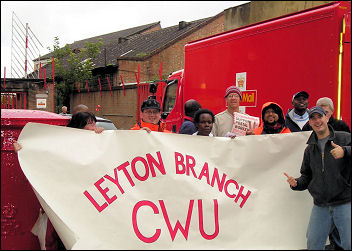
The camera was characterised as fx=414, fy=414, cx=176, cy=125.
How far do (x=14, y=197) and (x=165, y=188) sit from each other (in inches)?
54.0

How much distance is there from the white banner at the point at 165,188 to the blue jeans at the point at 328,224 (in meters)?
0.45

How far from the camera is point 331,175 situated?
358 centimetres

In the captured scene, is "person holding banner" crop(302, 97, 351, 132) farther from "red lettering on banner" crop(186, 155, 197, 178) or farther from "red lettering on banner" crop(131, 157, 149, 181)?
"red lettering on banner" crop(131, 157, 149, 181)

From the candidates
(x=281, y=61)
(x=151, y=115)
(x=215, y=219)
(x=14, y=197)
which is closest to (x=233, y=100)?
(x=151, y=115)

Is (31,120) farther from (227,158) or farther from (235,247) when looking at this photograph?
(235,247)

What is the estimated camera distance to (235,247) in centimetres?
389

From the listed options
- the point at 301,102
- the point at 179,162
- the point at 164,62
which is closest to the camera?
the point at 179,162

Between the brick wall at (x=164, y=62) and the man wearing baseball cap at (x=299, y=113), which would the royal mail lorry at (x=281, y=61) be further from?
the brick wall at (x=164, y=62)

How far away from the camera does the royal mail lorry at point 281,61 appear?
516 cm

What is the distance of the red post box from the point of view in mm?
3707

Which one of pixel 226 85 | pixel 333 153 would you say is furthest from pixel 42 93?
pixel 333 153

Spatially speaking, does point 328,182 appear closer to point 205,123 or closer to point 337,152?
point 337,152

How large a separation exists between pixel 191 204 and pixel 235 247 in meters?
0.58

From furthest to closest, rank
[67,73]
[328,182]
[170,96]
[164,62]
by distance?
1. [164,62]
2. [67,73]
3. [170,96]
4. [328,182]
